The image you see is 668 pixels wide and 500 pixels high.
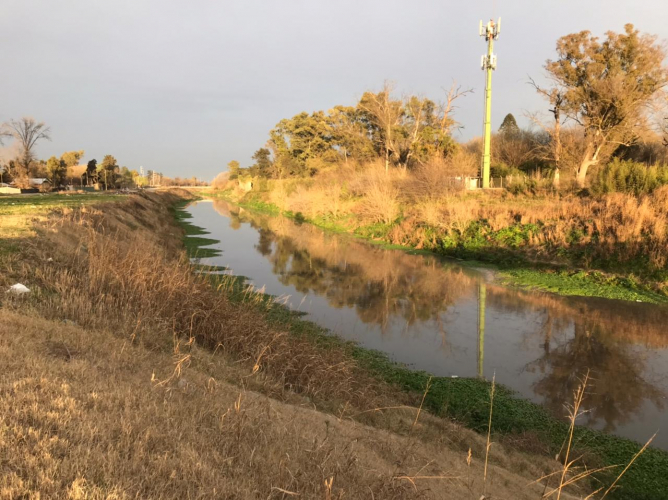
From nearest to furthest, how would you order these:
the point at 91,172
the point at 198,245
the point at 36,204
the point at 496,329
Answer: the point at 496,329
the point at 36,204
the point at 198,245
the point at 91,172

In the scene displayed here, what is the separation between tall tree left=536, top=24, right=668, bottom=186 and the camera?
26.1 metres

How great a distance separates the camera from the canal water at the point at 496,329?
300 inches

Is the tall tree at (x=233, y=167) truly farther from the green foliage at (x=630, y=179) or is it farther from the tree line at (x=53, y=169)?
the green foliage at (x=630, y=179)

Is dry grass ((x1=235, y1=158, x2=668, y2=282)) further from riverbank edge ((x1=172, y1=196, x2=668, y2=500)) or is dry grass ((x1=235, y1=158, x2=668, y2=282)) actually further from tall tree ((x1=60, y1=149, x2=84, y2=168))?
tall tree ((x1=60, y1=149, x2=84, y2=168))

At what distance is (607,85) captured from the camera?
26.2 meters

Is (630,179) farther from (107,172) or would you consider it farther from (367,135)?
(107,172)

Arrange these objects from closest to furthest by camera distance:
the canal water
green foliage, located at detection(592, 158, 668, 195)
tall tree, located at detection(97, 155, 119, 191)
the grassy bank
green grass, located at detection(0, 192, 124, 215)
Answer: the grassy bank, the canal water, green grass, located at detection(0, 192, 124, 215), green foliage, located at detection(592, 158, 668, 195), tall tree, located at detection(97, 155, 119, 191)

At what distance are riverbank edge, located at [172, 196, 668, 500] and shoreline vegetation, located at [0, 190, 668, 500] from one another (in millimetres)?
29

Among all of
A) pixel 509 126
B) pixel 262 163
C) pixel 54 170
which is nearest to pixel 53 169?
pixel 54 170

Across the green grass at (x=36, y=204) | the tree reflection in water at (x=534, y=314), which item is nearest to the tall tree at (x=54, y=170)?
the green grass at (x=36, y=204)

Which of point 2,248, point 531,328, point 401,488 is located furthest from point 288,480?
point 531,328

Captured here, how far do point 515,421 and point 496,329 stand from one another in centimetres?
490

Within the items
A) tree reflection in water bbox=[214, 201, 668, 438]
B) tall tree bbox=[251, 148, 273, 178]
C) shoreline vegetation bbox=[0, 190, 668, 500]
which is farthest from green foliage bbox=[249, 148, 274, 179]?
shoreline vegetation bbox=[0, 190, 668, 500]

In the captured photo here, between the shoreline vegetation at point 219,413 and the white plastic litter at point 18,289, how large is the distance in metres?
0.14
